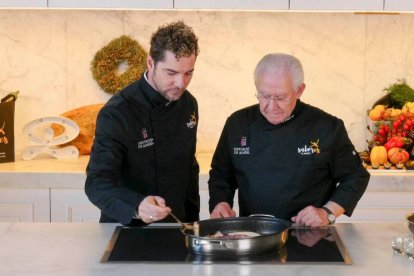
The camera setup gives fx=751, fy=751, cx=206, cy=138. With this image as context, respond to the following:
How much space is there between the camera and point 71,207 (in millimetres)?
3391

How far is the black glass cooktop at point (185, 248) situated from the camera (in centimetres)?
189

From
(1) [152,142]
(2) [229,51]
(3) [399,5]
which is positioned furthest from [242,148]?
(2) [229,51]

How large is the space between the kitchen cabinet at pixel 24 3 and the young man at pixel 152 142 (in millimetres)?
1154

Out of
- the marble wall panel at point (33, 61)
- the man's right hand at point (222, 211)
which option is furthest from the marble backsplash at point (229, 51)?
the man's right hand at point (222, 211)

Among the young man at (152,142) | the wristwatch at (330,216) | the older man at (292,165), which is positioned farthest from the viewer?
the older man at (292,165)

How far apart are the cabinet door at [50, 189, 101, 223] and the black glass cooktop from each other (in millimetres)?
1185

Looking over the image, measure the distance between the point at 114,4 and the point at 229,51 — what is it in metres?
0.72

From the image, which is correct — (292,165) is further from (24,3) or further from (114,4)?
(24,3)

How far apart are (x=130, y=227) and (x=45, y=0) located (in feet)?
5.22

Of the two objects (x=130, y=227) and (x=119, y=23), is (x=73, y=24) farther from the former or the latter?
(x=130, y=227)

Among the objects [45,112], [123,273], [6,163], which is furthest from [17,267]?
[45,112]

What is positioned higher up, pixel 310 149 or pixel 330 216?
pixel 310 149

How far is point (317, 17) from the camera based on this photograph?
385 centimetres

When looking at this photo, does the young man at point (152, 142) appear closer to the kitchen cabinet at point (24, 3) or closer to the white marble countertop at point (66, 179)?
the white marble countertop at point (66, 179)
